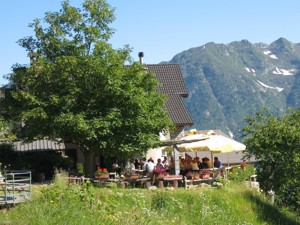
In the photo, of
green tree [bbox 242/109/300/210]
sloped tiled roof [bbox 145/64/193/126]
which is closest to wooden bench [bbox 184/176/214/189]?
green tree [bbox 242/109/300/210]

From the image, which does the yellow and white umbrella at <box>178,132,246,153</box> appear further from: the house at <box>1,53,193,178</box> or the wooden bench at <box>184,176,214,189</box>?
the house at <box>1,53,193,178</box>

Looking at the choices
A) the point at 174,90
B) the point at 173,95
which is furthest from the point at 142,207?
the point at 174,90

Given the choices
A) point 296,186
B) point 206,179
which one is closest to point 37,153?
point 206,179

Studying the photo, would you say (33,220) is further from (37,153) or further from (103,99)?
(37,153)

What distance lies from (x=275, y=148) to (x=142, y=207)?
53.7 ft

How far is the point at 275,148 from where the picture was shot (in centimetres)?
2912

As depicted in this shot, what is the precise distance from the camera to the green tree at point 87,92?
67.1ft

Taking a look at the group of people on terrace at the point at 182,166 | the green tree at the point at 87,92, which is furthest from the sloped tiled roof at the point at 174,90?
the green tree at the point at 87,92

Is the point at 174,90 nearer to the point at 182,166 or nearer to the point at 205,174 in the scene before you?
the point at 182,166

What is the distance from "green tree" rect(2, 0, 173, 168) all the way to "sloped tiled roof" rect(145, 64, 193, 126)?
11.3 metres

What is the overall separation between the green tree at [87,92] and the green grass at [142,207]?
2.93 metres

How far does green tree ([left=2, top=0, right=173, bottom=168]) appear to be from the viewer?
20.5 metres

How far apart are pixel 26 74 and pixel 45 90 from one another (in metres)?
1.36

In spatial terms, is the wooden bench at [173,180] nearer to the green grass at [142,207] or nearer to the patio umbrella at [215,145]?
the green grass at [142,207]
